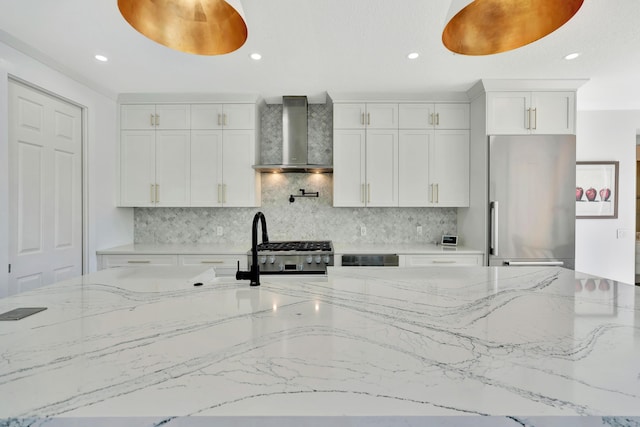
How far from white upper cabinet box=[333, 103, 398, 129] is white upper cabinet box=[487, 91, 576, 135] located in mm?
951

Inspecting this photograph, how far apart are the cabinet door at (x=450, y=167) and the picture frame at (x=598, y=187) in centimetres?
161

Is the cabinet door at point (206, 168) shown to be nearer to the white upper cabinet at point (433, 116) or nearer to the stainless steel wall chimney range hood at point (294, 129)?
the stainless steel wall chimney range hood at point (294, 129)

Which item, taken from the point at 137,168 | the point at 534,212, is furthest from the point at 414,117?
the point at 137,168

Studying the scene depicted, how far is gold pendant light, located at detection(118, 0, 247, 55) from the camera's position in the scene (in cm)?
110

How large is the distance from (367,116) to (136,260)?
2.83m

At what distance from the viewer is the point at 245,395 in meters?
0.53

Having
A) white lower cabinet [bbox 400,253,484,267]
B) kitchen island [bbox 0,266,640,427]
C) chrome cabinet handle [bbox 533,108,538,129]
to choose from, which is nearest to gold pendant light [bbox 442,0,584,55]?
kitchen island [bbox 0,266,640,427]

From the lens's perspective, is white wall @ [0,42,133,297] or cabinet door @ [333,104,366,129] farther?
cabinet door @ [333,104,366,129]

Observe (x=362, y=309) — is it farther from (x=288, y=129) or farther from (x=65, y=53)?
(x=65, y=53)

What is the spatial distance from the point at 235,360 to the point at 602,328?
973 millimetres

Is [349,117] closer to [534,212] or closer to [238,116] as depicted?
[238,116]

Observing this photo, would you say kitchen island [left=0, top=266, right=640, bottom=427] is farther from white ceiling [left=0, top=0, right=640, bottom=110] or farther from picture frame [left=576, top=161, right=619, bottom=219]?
picture frame [left=576, top=161, right=619, bottom=219]

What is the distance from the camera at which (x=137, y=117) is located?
326 centimetres

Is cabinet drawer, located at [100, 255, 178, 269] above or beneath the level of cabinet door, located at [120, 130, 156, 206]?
beneath
